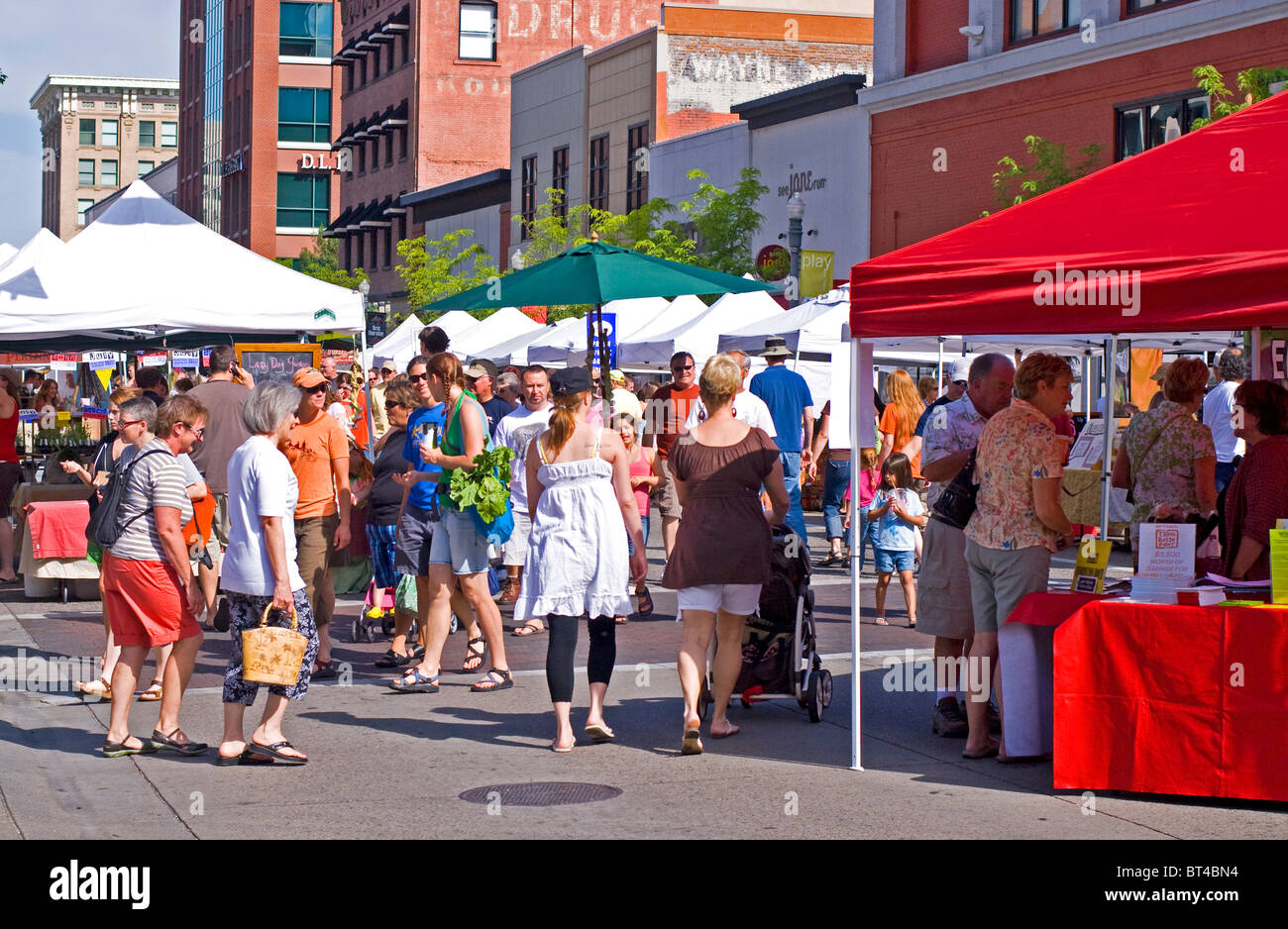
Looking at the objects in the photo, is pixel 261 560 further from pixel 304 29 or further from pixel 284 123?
pixel 304 29

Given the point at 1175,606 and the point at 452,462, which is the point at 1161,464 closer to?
the point at 1175,606

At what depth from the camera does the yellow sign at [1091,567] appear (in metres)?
7.79

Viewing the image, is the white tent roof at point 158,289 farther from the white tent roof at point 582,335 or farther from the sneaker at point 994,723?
the white tent roof at point 582,335

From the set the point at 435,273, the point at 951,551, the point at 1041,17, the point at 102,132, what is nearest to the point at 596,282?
the point at 951,551

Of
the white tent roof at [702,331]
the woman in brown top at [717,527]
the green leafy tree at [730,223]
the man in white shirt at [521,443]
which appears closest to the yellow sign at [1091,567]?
the woman in brown top at [717,527]

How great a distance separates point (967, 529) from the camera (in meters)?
8.16

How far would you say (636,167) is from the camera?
46.0 m

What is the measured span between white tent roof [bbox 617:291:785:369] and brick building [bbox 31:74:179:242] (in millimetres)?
122597

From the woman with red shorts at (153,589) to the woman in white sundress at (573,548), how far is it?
5.49ft

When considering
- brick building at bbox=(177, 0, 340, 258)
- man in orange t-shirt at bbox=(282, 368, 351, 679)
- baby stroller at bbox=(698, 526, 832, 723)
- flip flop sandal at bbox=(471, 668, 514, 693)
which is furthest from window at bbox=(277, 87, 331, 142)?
baby stroller at bbox=(698, 526, 832, 723)

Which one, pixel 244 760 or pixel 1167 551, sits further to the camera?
pixel 244 760

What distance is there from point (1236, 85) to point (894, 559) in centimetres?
1503

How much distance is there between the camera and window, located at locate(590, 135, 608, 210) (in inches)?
1928

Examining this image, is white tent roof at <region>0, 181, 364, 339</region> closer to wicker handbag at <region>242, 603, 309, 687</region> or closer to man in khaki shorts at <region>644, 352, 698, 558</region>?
man in khaki shorts at <region>644, 352, 698, 558</region>
